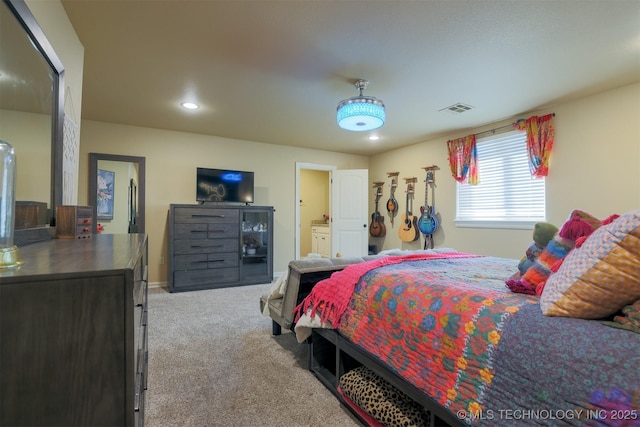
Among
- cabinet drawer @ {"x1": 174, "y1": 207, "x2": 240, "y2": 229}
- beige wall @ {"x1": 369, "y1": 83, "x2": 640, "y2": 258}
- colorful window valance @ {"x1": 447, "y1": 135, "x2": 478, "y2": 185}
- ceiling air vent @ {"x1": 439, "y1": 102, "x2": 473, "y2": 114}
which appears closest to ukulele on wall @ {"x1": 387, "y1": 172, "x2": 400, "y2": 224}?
colorful window valance @ {"x1": 447, "y1": 135, "x2": 478, "y2": 185}

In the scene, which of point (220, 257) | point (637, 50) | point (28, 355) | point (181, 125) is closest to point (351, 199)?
point (220, 257)

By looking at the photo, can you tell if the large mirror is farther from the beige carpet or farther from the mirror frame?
the mirror frame

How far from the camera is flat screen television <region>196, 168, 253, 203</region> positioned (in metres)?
4.60

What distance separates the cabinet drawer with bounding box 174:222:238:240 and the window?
11.2 ft

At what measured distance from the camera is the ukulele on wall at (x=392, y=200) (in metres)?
5.46

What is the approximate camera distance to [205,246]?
4344mm

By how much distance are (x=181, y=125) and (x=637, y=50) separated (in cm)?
478

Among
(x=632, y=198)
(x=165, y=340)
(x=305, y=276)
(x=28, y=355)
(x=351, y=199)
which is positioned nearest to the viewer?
(x=28, y=355)

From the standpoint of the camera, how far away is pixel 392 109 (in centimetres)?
353

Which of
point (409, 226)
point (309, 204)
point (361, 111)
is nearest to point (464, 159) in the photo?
point (409, 226)

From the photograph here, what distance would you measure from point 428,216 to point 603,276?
156 inches

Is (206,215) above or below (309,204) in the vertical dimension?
below

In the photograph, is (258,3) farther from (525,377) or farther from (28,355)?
(525,377)

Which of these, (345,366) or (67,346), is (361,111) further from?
(67,346)
